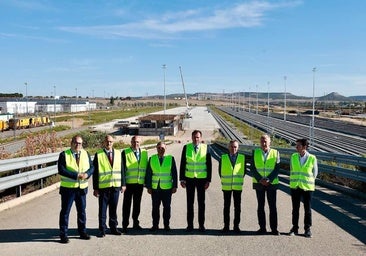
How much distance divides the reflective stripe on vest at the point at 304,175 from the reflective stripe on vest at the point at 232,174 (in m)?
0.94

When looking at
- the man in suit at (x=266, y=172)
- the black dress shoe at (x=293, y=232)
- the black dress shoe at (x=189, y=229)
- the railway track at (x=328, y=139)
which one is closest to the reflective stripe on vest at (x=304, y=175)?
the man in suit at (x=266, y=172)

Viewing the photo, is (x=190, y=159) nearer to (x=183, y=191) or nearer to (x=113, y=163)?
(x=113, y=163)

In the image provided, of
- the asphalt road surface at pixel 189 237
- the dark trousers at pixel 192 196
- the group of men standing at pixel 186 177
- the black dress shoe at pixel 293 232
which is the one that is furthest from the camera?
the dark trousers at pixel 192 196

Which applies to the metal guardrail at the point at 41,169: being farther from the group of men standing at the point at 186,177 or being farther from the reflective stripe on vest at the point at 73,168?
the group of men standing at the point at 186,177

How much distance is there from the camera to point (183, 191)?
13297 mm

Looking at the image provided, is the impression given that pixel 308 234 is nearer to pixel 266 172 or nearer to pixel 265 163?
pixel 266 172

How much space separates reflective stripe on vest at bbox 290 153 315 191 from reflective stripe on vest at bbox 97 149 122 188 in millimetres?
3153

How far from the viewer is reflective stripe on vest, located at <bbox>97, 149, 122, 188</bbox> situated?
7914mm

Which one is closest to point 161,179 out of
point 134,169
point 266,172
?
point 134,169

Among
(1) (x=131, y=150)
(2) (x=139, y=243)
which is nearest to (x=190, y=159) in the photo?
(1) (x=131, y=150)

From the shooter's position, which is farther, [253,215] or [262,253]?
[253,215]

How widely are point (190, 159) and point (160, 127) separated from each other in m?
68.0

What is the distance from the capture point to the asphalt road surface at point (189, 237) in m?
6.75

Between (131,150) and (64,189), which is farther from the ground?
(131,150)
